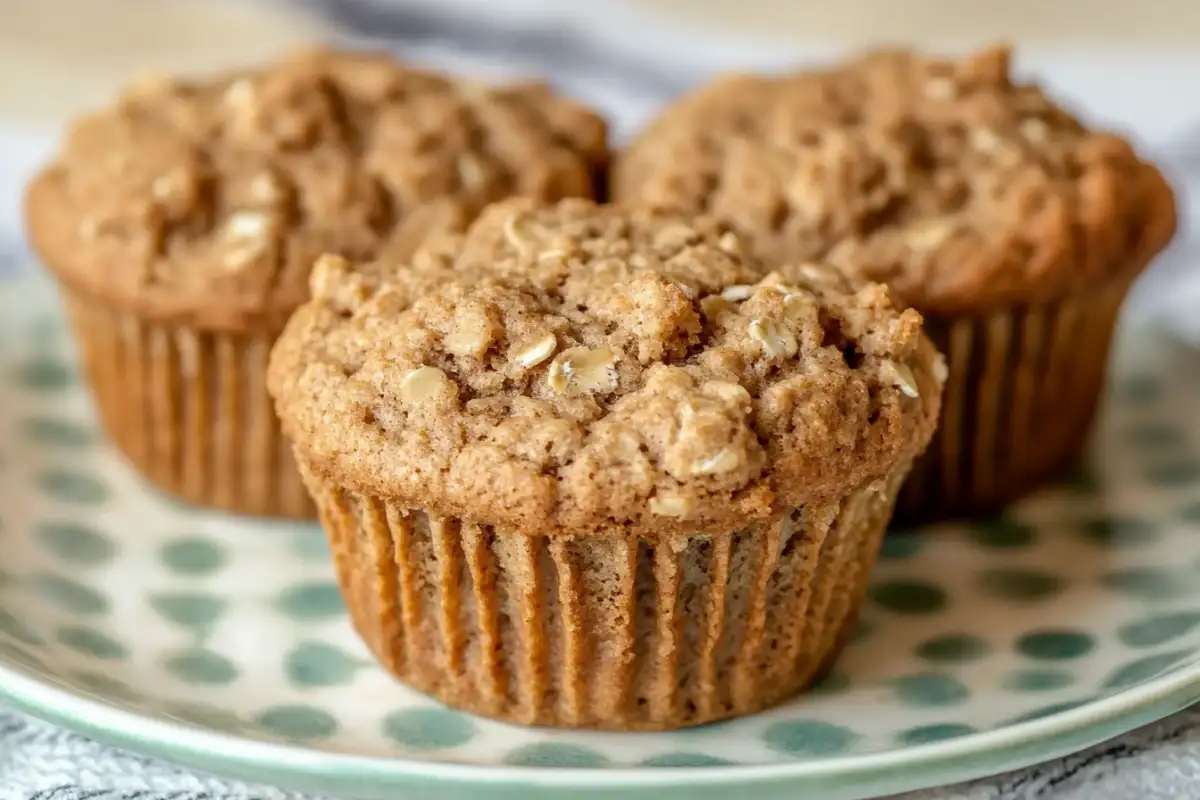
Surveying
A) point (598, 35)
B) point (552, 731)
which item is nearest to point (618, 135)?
point (598, 35)

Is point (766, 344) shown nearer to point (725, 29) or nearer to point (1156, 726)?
point (1156, 726)

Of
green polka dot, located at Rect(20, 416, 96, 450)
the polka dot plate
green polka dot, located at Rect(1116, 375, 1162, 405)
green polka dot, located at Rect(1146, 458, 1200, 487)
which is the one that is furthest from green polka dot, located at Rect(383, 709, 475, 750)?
green polka dot, located at Rect(1116, 375, 1162, 405)

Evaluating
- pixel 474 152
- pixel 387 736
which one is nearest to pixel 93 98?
pixel 474 152

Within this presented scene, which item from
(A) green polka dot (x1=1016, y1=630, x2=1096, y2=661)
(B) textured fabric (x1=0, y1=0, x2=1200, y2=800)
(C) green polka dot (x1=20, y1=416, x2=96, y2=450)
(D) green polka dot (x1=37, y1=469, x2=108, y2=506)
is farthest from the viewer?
(C) green polka dot (x1=20, y1=416, x2=96, y2=450)

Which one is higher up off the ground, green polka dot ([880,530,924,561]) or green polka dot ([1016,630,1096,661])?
green polka dot ([1016,630,1096,661])

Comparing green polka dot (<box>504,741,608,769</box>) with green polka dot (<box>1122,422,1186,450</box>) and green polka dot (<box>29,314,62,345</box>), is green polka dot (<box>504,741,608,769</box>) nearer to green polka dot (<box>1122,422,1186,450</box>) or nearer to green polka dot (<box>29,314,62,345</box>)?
green polka dot (<box>1122,422,1186,450</box>)

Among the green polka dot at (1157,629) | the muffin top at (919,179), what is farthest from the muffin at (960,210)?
the green polka dot at (1157,629)
